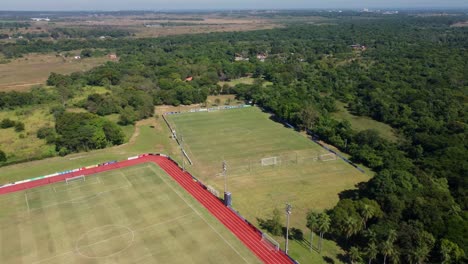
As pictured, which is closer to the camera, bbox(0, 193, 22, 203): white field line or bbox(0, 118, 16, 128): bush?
bbox(0, 193, 22, 203): white field line

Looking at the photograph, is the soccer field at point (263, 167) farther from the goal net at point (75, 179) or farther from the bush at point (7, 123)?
the bush at point (7, 123)

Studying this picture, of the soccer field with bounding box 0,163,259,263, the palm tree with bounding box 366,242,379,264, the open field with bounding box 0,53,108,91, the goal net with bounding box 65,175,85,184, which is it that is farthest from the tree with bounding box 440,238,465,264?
the open field with bounding box 0,53,108,91

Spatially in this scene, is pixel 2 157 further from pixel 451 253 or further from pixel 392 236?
pixel 451 253

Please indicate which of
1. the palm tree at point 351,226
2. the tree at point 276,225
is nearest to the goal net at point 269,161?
the tree at point 276,225

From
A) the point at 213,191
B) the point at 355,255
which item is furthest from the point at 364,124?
the point at 355,255

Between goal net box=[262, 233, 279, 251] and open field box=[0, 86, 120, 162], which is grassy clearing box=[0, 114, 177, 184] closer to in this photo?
open field box=[0, 86, 120, 162]

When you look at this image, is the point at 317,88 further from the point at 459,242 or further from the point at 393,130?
the point at 459,242
